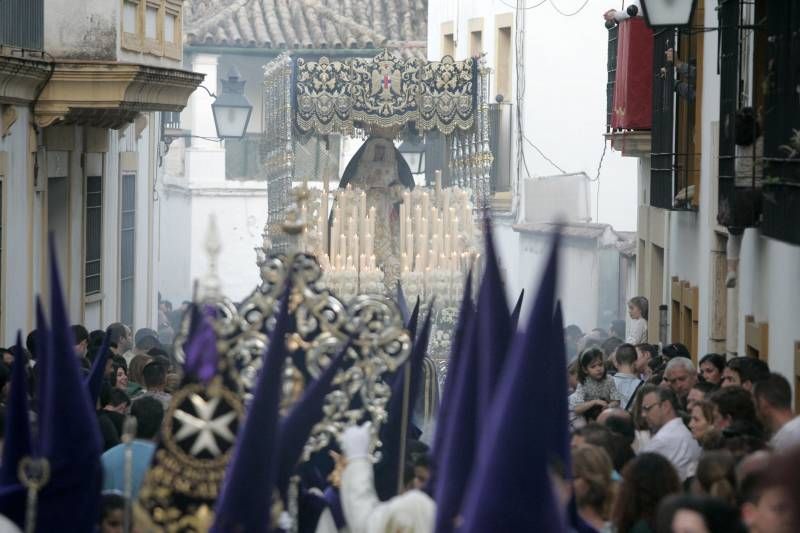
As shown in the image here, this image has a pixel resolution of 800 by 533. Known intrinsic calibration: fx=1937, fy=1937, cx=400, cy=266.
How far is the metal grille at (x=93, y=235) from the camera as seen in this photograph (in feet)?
65.3

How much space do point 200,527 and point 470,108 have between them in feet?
47.5

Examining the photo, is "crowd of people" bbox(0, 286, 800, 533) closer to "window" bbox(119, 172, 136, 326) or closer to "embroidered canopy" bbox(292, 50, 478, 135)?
"embroidered canopy" bbox(292, 50, 478, 135)

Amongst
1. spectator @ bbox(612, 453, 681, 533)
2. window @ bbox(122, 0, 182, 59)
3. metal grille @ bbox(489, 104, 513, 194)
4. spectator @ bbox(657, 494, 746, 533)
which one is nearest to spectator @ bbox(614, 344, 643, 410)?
spectator @ bbox(612, 453, 681, 533)

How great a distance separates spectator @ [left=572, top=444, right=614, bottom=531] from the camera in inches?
276

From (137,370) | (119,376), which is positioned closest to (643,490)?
(137,370)

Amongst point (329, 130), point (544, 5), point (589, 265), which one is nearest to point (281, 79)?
point (329, 130)

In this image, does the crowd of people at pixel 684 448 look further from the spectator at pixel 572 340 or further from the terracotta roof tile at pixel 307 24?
the terracotta roof tile at pixel 307 24

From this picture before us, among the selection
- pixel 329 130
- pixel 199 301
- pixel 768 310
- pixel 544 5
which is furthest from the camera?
pixel 544 5

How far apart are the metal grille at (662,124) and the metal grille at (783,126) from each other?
547 cm

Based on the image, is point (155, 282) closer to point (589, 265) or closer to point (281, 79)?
point (281, 79)

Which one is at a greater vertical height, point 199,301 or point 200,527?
point 199,301

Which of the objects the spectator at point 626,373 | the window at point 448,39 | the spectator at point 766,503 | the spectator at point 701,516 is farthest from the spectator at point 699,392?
the window at point 448,39

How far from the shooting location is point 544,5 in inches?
1172

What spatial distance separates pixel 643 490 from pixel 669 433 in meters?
2.51
